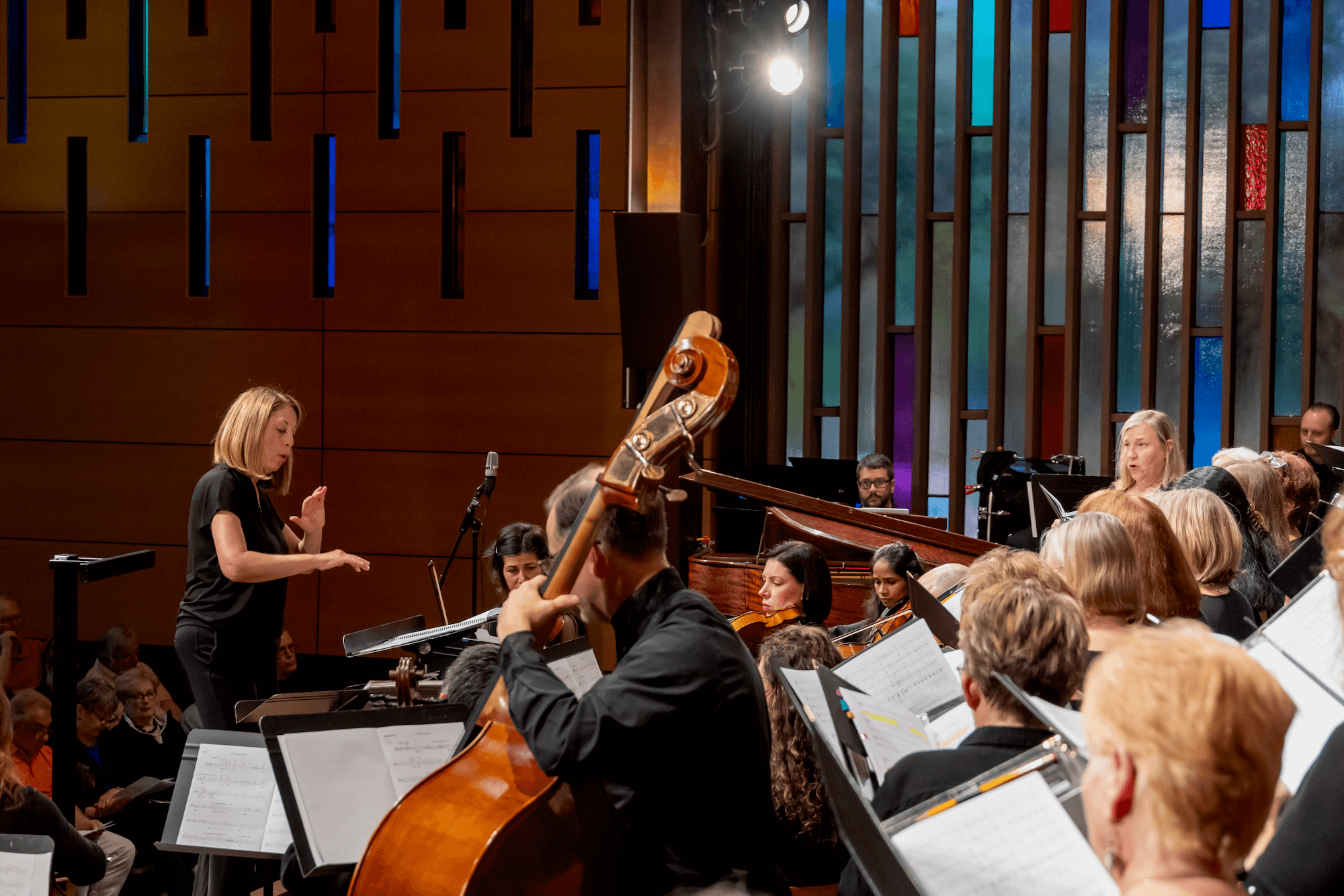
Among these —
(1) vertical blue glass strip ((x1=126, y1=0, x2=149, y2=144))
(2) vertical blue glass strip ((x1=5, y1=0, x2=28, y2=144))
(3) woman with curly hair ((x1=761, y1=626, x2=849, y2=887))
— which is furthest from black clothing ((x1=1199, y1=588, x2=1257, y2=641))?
→ (2) vertical blue glass strip ((x1=5, y1=0, x2=28, y2=144))

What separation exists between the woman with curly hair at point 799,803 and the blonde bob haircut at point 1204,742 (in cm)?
134

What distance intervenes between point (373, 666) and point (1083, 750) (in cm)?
574

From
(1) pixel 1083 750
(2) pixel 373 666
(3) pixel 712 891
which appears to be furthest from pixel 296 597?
(1) pixel 1083 750

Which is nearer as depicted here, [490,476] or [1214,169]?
[490,476]

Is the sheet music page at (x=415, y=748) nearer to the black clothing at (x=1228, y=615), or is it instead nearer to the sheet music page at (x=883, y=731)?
the sheet music page at (x=883, y=731)

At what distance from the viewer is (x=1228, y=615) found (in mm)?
2510

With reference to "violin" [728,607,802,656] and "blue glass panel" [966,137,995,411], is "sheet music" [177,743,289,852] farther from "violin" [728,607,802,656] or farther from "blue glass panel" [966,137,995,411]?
"blue glass panel" [966,137,995,411]

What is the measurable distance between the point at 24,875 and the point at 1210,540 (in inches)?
91.9

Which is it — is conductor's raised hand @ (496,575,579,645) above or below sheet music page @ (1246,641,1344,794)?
above

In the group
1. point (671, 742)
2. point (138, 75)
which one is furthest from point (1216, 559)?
point (138, 75)

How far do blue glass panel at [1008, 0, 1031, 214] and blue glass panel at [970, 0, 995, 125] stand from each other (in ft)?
0.36

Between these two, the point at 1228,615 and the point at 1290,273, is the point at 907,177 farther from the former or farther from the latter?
the point at 1228,615

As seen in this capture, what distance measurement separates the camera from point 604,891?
158cm

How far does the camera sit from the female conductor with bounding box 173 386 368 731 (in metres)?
3.05
